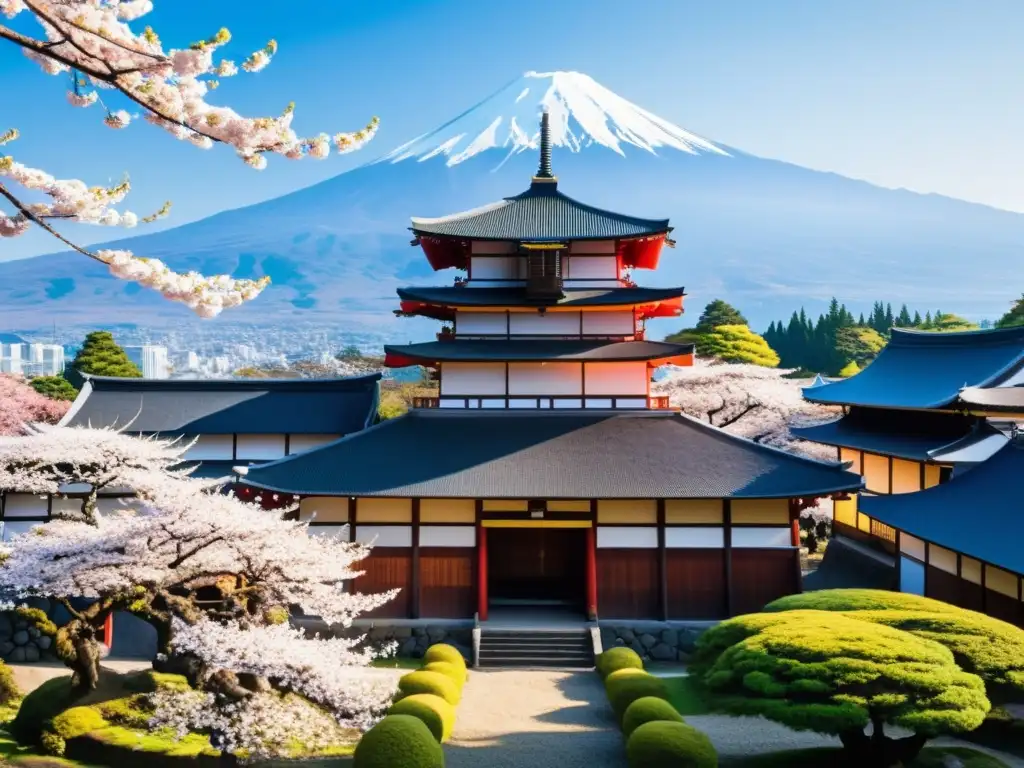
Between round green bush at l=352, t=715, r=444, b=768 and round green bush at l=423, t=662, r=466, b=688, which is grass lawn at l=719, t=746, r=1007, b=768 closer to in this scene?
round green bush at l=352, t=715, r=444, b=768

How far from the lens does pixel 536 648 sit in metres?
15.3

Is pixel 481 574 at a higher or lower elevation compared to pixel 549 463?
lower

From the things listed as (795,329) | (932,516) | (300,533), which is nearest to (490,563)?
(300,533)

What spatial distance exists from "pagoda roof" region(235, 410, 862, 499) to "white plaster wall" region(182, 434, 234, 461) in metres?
6.87

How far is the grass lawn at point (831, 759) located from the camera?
10.3m

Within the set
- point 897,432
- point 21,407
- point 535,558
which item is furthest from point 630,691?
point 21,407

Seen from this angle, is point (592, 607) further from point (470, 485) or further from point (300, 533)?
point (300, 533)

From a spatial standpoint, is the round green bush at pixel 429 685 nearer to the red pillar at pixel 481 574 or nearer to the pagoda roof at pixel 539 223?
the red pillar at pixel 481 574

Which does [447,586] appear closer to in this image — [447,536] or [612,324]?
[447,536]

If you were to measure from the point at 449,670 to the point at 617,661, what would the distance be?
3024 millimetres

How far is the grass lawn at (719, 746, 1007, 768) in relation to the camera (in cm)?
1030

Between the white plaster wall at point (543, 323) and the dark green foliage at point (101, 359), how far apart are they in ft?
80.6

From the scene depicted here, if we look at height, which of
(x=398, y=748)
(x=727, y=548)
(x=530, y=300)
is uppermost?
(x=530, y=300)

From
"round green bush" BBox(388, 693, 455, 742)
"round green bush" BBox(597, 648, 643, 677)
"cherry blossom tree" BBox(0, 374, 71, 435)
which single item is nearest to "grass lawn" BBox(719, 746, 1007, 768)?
"round green bush" BBox(597, 648, 643, 677)
